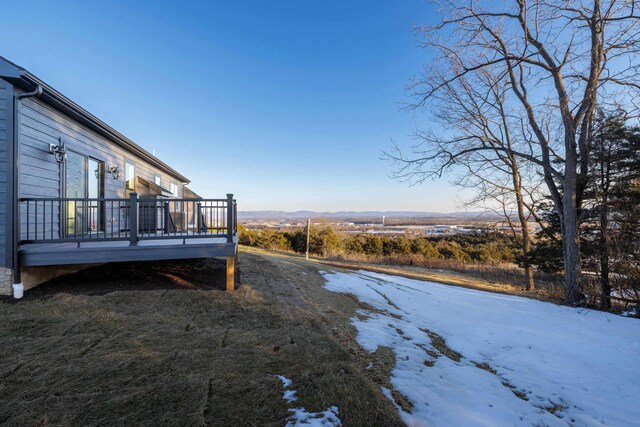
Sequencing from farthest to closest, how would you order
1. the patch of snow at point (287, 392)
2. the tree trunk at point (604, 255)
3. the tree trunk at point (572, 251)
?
the tree trunk at point (572, 251) → the tree trunk at point (604, 255) → the patch of snow at point (287, 392)

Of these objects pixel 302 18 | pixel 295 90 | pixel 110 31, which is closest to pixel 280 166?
pixel 295 90

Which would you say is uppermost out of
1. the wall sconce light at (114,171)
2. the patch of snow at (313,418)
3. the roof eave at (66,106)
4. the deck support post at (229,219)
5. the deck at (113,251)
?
the roof eave at (66,106)

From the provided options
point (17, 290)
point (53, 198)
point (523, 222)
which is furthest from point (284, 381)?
point (523, 222)

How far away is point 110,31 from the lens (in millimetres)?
→ 9500

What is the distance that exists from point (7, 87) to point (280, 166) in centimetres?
2192

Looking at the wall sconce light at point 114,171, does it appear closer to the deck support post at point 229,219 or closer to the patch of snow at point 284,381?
the deck support post at point 229,219

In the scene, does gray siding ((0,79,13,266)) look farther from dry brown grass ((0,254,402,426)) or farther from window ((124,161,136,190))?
window ((124,161,136,190))

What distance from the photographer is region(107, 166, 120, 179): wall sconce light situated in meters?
7.41

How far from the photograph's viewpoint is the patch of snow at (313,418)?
200 cm

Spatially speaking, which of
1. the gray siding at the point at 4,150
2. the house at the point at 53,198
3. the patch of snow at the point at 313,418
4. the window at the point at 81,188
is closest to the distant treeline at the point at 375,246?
the window at the point at 81,188

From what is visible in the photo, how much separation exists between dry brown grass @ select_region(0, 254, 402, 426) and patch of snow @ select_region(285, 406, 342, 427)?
58mm

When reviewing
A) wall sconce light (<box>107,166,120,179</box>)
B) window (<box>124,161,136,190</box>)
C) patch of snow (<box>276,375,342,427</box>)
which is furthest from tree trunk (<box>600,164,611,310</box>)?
window (<box>124,161,136,190</box>)

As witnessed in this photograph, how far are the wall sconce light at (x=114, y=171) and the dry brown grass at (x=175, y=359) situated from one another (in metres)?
3.38

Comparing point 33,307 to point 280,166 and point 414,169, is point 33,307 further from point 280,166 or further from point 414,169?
point 280,166
